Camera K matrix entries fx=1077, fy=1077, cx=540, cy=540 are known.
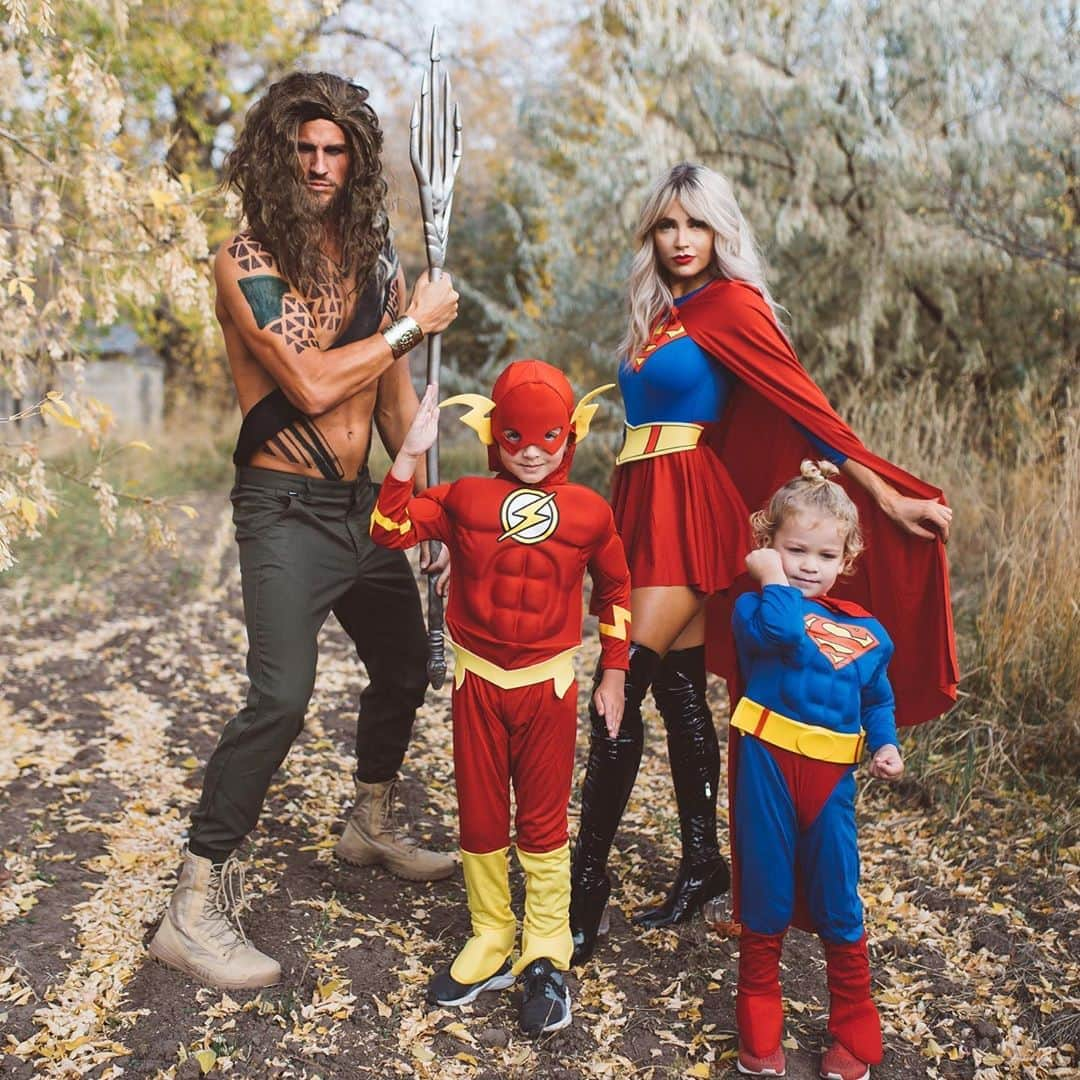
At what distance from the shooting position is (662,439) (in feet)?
9.07

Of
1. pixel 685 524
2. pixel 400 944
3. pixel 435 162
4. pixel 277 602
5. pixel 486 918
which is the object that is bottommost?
pixel 400 944

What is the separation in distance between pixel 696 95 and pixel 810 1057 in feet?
21.4

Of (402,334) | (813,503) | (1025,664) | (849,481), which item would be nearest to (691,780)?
(849,481)

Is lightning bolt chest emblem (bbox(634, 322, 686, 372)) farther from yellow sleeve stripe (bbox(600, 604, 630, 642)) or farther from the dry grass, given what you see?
the dry grass

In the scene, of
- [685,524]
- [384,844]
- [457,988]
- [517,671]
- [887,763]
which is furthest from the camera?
[384,844]

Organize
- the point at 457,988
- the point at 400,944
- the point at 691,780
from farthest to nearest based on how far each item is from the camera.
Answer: the point at 691,780, the point at 400,944, the point at 457,988

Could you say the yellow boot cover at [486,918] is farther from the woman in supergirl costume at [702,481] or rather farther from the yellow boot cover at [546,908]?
the woman in supergirl costume at [702,481]

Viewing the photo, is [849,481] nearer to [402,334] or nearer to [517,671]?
[517,671]

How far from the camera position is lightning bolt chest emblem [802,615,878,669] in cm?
227

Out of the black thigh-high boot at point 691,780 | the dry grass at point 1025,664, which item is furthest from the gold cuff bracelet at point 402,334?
the dry grass at point 1025,664

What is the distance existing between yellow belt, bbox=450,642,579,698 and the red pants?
13mm

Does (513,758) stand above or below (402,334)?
below

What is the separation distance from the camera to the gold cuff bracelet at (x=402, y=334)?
2.58 metres

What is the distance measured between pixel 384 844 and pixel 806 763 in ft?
4.75
